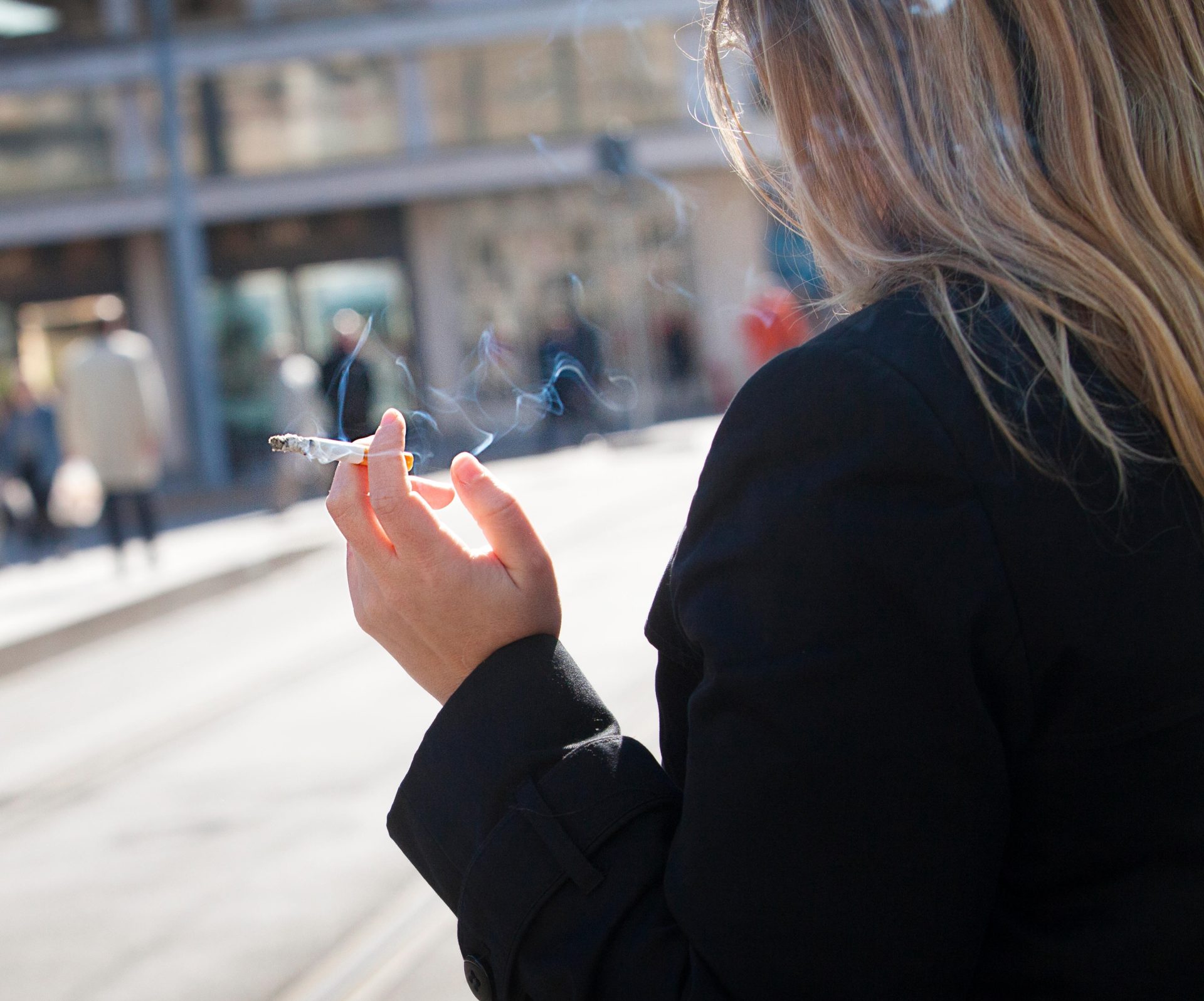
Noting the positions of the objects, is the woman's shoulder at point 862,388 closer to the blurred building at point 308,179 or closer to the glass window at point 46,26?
the blurred building at point 308,179

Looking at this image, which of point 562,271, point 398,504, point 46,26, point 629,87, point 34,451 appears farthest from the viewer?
point 46,26

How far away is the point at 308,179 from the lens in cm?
2119

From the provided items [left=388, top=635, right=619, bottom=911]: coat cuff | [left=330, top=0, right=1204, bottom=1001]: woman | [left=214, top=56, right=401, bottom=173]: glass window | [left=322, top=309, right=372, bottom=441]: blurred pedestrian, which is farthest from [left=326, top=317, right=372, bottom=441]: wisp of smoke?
[left=214, top=56, right=401, bottom=173]: glass window

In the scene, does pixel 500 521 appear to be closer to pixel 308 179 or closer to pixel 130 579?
pixel 130 579

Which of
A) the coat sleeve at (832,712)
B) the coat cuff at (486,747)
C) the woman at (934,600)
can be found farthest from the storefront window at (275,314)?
the coat sleeve at (832,712)

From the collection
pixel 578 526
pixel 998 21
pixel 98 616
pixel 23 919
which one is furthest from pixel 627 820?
pixel 578 526

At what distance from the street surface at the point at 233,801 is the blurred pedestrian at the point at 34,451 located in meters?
4.31

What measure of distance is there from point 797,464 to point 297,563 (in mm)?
9503

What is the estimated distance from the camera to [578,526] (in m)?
10.1

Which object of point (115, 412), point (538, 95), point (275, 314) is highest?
point (538, 95)

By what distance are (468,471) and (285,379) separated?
8906 millimetres

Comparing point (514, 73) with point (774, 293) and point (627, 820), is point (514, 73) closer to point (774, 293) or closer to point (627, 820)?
point (774, 293)

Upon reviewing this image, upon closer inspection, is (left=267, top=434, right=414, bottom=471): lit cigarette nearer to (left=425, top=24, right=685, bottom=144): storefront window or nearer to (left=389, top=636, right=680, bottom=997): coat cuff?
(left=389, top=636, right=680, bottom=997): coat cuff

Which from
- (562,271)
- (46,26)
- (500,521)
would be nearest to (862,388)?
(500,521)
